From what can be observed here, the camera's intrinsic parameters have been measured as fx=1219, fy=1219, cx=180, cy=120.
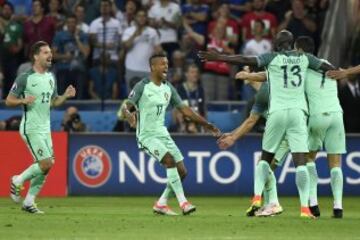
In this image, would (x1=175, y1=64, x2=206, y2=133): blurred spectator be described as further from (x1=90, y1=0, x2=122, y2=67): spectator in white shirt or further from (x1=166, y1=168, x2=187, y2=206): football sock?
(x1=166, y1=168, x2=187, y2=206): football sock

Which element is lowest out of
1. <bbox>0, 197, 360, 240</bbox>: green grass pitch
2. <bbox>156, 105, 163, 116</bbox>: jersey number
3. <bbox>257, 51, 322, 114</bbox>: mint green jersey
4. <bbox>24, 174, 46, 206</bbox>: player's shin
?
<bbox>0, 197, 360, 240</bbox>: green grass pitch

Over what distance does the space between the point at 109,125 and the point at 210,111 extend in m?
2.10

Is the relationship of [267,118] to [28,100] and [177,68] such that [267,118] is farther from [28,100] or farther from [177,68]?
[177,68]

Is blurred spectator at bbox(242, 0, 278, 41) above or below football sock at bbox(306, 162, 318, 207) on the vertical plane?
above

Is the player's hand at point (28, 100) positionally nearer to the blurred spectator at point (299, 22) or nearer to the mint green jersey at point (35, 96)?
the mint green jersey at point (35, 96)

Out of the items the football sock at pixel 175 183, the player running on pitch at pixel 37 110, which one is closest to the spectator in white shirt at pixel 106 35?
the player running on pitch at pixel 37 110

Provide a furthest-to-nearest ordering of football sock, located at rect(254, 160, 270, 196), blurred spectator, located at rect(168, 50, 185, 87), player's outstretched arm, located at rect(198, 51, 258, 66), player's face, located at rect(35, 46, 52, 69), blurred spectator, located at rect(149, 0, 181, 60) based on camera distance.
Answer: blurred spectator, located at rect(149, 0, 181, 60), blurred spectator, located at rect(168, 50, 185, 87), player's face, located at rect(35, 46, 52, 69), football sock, located at rect(254, 160, 270, 196), player's outstretched arm, located at rect(198, 51, 258, 66)

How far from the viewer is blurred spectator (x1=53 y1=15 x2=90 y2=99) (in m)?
25.1

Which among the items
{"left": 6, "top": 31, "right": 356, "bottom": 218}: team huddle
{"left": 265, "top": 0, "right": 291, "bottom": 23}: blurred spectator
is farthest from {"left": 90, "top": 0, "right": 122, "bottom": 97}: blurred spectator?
{"left": 6, "top": 31, "right": 356, "bottom": 218}: team huddle

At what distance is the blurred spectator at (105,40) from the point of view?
82.6 feet

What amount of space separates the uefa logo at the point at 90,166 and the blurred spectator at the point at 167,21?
130 inches

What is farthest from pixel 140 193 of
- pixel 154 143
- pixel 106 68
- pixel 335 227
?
pixel 335 227

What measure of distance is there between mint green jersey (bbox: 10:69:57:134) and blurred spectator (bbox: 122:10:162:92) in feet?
24.8

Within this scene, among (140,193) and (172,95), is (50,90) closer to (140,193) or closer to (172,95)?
(172,95)
